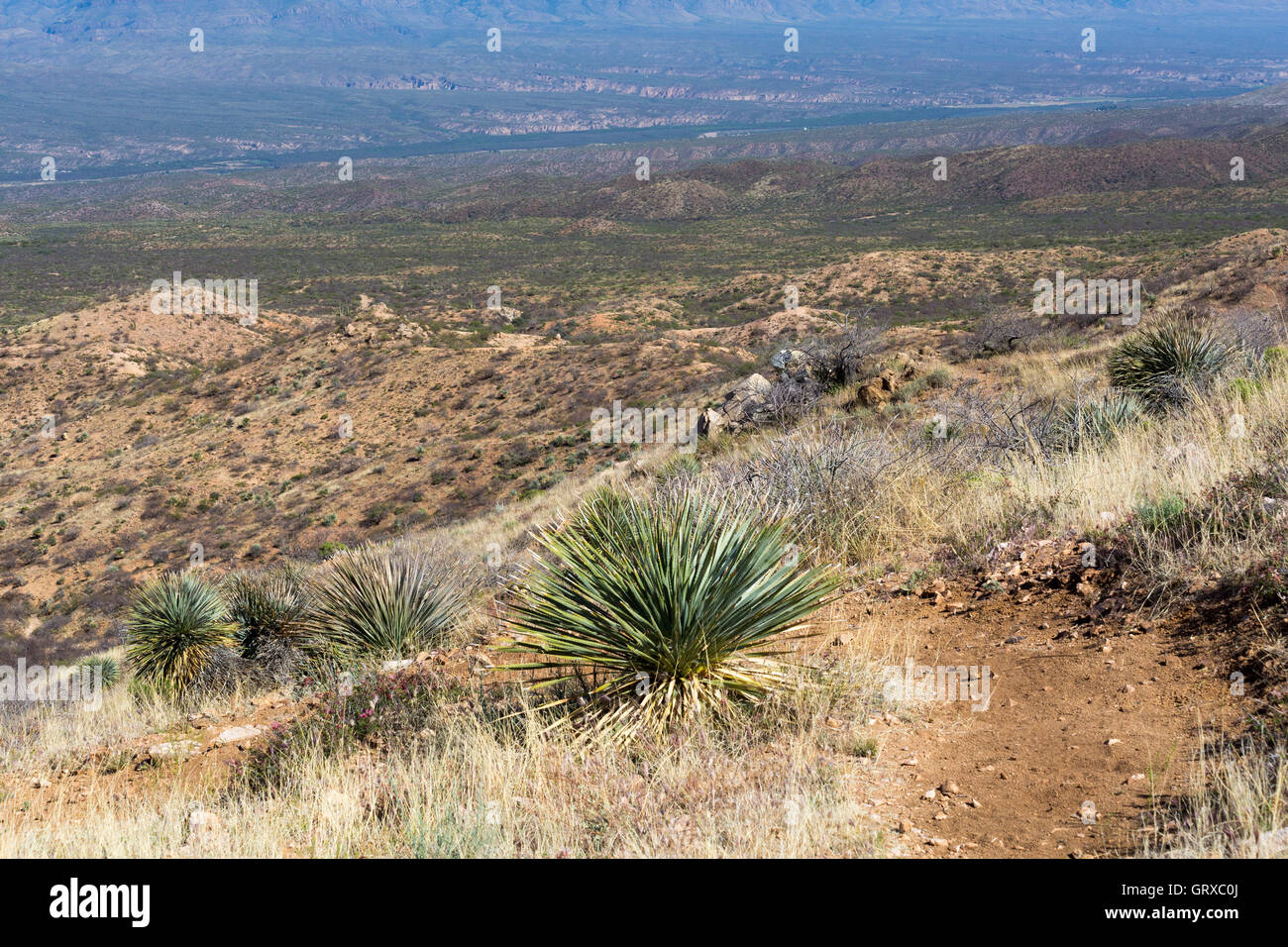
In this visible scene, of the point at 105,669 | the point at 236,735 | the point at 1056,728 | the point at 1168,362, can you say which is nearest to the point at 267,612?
the point at 105,669

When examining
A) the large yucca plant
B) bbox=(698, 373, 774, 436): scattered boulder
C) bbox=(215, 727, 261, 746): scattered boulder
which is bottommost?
bbox=(215, 727, 261, 746): scattered boulder

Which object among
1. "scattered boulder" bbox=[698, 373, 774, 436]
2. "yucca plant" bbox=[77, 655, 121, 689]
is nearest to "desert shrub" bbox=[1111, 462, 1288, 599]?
"scattered boulder" bbox=[698, 373, 774, 436]

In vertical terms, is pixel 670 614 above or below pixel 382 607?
above

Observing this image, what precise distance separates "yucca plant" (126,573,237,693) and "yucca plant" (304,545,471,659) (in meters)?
2.29

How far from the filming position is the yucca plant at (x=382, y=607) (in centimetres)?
685

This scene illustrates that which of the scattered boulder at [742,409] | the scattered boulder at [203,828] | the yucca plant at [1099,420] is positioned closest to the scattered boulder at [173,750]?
the scattered boulder at [203,828]

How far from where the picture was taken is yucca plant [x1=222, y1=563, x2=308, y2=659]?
29.7ft

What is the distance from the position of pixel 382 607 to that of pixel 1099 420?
5767 mm

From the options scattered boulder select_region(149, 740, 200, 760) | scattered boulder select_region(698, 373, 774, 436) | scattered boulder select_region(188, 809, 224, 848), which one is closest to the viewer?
scattered boulder select_region(188, 809, 224, 848)

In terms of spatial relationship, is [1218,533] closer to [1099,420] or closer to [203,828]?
[1099,420]

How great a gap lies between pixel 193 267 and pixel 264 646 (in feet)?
216

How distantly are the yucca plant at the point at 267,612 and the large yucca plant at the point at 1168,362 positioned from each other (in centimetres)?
842

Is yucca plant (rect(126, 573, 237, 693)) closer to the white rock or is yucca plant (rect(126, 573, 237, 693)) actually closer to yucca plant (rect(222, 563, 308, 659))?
yucca plant (rect(222, 563, 308, 659))

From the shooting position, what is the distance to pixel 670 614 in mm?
3893
